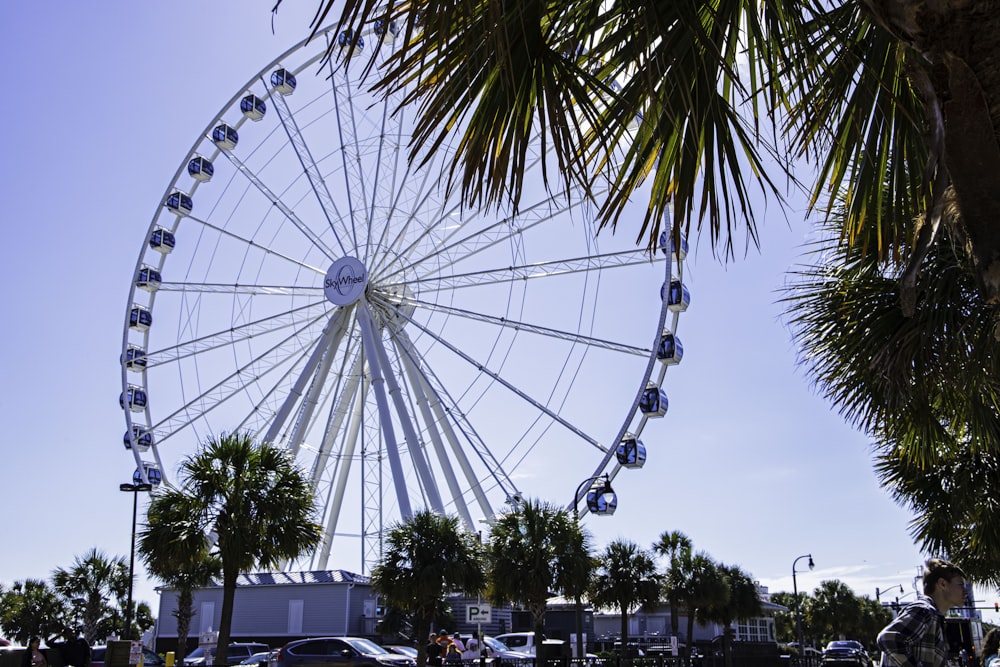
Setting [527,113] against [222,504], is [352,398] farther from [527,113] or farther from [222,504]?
[527,113]

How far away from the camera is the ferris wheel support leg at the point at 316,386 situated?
89.5ft

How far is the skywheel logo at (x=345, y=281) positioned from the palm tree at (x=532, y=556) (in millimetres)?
7358

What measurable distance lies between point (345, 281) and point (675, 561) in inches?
689

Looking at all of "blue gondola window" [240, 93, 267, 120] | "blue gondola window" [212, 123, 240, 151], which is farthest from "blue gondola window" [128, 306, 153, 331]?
"blue gondola window" [240, 93, 267, 120]

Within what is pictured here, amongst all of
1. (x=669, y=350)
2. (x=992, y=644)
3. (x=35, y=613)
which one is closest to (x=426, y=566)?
(x=669, y=350)

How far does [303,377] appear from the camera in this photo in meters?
27.3

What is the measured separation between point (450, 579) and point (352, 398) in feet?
24.6

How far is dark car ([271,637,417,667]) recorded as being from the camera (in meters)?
21.0

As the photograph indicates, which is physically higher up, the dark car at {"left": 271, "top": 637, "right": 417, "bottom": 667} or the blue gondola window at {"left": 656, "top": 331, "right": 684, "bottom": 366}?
the blue gondola window at {"left": 656, "top": 331, "right": 684, "bottom": 366}

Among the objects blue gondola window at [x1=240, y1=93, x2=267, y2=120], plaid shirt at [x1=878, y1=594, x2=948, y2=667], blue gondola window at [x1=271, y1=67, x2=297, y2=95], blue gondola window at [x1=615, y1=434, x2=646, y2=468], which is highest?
blue gondola window at [x1=271, y1=67, x2=297, y2=95]

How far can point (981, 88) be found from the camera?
118 inches

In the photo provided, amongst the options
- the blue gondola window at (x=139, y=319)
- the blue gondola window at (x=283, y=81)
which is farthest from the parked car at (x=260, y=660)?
the blue gondola window at (x=283, y=81)

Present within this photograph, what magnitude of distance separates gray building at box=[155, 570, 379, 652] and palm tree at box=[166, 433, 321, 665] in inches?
537

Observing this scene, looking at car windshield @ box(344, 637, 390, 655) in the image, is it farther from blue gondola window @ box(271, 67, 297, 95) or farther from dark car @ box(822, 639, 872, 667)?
blue gondola window @ box(271, 67, 297, 95)
